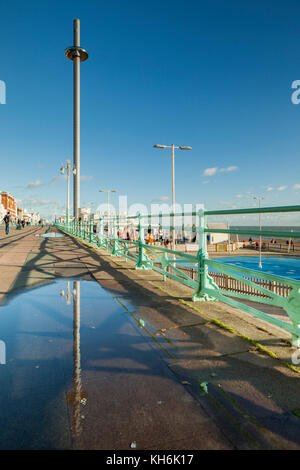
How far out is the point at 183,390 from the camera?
2.15 m

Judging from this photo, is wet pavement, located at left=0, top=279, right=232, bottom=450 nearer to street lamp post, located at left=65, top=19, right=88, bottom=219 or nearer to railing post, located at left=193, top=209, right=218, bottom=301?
railing post, located at left=193, top=209, right=218, bottom=301

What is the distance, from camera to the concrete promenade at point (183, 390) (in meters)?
1.66

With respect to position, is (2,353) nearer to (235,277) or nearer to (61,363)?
(61,363)

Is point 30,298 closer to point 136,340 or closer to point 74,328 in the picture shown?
point 74,328

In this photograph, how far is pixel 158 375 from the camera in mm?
2367

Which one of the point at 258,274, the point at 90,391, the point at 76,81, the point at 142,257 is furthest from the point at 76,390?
the point at 76,81

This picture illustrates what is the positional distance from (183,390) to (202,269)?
8.31ft

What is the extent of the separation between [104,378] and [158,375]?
0.45 m

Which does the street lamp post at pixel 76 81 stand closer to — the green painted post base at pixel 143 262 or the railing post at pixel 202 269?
the green painted post base at pixel 143 262

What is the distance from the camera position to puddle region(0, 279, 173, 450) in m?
1.78

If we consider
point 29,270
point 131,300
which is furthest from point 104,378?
point 29,270

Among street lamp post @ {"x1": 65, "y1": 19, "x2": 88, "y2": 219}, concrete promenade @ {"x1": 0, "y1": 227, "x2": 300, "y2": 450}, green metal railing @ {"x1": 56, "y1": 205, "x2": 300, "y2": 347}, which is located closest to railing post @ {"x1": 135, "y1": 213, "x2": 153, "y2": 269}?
green metal railing @ {"x1": 56, "y1": 205, "x2": 300, "y2": 347}

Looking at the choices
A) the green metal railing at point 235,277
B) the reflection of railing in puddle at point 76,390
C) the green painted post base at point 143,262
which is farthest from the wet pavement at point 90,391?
the green painted post base at point 143,262

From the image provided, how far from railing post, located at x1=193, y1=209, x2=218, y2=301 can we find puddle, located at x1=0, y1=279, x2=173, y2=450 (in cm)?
116
